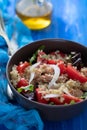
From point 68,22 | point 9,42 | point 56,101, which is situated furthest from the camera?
point 68,22

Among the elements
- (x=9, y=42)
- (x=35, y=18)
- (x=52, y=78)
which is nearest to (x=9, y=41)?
(x=9, y=42)

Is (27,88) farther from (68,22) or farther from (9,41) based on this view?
(68,22)

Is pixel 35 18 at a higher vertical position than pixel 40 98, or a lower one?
higher

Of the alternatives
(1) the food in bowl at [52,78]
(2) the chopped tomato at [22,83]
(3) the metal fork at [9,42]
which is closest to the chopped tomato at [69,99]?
(1) the food in bowl at [52,78]

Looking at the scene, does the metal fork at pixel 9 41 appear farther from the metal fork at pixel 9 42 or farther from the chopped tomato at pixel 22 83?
the chopped tomato at pixel 22 83

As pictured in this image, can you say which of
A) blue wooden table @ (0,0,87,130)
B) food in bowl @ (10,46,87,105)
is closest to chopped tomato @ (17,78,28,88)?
food in bowl @ (10,46,87,105)

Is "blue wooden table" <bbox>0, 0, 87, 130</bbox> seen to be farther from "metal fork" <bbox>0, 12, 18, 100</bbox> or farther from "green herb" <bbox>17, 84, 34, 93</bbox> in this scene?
"green herb" <bbox>17, 84, 34, 93</bbox>

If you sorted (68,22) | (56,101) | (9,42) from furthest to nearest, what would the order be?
(68,22) < (9,42) < (56,101)
